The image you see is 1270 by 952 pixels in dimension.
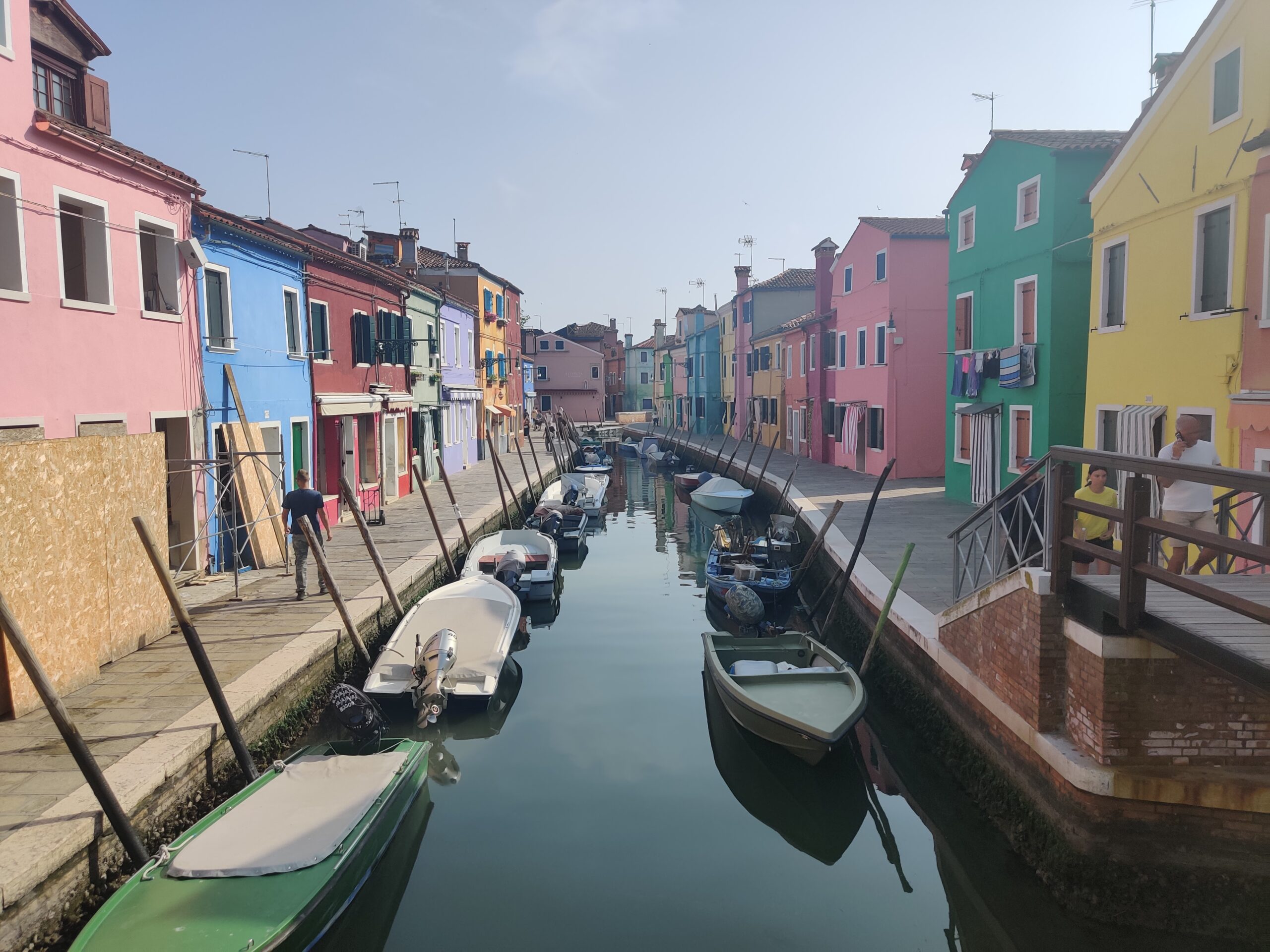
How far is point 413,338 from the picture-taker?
24.6 metres

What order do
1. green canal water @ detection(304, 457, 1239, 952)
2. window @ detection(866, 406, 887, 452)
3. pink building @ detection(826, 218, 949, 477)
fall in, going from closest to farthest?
1. green canal water @ detection(304, 457, 1239, 952)
2. pink building @ detection(826, 218, 949, 477)
3. window @ detection(866, 406, 887, 452)

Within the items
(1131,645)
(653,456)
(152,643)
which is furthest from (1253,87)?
(653,456)

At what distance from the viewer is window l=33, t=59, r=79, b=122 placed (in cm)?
1111

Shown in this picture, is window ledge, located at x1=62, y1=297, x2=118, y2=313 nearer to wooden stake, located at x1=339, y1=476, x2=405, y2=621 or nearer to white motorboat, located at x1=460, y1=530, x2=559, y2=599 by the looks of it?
wooden stake, located at x1=339, y1=476, x2=405, y2=621

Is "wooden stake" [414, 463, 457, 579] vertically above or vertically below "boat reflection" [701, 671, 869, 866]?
above

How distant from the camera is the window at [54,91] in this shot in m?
11.1

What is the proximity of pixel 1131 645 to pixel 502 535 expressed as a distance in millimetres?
12565

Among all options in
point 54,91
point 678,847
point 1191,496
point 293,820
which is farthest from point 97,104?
point 1191,496

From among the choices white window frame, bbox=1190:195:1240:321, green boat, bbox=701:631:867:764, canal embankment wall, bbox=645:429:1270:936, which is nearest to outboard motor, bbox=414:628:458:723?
green boat, bbox=701:631:867:764

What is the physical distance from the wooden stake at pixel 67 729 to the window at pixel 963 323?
17.5 metres

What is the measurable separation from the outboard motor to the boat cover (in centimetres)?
180

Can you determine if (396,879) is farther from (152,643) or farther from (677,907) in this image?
(152,643)

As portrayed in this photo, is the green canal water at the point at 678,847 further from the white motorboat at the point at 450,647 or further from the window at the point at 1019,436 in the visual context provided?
the window at the point at 1019,436

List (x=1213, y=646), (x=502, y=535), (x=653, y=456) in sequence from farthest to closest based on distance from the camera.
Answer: (x=653, y=456) → (x=502, y=535) → (x=1213, y=646)
